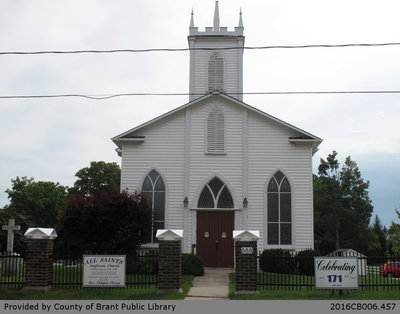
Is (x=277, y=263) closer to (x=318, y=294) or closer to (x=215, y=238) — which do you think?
(x=215, y=238)

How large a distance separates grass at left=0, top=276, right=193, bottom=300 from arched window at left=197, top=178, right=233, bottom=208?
303 inches

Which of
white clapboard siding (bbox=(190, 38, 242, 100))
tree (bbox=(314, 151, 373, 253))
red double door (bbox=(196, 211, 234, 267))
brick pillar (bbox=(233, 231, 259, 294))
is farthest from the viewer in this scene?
tree (bbox=(314, 151, 373, 253))

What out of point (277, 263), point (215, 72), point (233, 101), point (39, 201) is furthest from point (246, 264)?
point (39, 201)

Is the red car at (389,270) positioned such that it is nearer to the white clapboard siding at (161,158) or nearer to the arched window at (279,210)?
the arched window at (279,210)

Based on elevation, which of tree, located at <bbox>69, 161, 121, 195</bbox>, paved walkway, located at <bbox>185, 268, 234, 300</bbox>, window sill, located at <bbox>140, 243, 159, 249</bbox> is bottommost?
paved walkway, located at <bbox>185, 268, 234, 300</bbox>

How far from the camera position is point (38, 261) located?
14375mm

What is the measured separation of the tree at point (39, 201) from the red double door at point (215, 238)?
39193mm

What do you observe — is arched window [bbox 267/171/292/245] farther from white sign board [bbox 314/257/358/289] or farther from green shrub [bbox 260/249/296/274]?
white sign board [bbox 314/257/358/289]

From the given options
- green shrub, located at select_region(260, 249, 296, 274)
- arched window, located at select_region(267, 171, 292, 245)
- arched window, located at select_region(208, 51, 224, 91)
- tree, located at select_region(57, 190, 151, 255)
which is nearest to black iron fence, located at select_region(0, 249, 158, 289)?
tree, located at select_region(57, 190, 151, 255)

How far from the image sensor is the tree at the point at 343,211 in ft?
164

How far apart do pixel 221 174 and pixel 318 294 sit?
902cm

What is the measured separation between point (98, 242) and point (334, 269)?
9614 millimetres

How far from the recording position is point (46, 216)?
59.7 metres

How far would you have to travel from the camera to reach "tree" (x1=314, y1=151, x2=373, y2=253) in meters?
49.9
